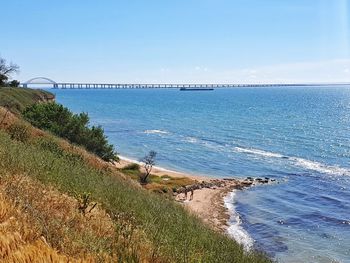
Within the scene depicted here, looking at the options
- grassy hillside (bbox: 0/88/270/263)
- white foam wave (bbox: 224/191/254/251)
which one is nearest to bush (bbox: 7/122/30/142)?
grassy hillside (bbox: 0/88/270/263)

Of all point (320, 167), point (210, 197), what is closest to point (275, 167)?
point (320, 167)

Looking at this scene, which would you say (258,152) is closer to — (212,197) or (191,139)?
(191,139)

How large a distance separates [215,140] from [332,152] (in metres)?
21.5

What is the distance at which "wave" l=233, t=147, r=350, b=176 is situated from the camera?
50531mm

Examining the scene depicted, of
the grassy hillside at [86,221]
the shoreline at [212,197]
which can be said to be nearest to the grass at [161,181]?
the shoreline at [212,197]

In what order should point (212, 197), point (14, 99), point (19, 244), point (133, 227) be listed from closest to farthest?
point (19, 244) < point (133, 227) < point (212, 197) < point (14, 99)

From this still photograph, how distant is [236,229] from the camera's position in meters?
31.5

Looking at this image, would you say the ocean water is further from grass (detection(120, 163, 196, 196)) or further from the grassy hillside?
the grassy hillside

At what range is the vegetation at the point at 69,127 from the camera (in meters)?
34.9

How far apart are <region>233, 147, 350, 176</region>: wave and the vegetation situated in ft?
86.4

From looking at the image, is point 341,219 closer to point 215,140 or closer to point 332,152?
point 332,152

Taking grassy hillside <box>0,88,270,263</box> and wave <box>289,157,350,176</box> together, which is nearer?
grassy hillside <box>0,88,270,263</box>

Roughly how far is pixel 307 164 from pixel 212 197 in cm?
1921

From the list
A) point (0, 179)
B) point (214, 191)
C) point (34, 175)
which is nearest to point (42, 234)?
point (0, 179)
